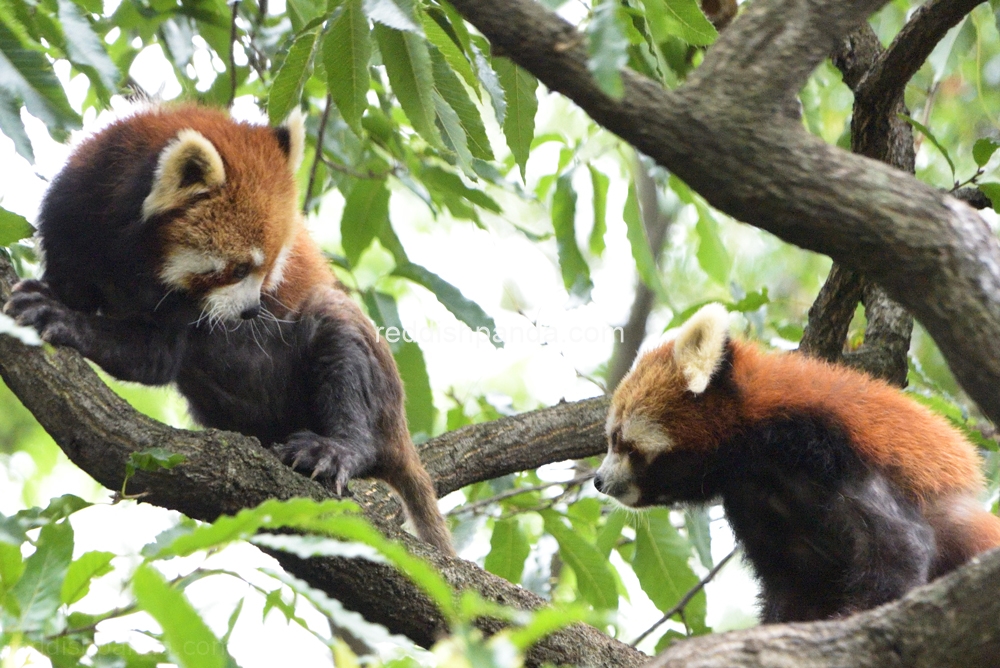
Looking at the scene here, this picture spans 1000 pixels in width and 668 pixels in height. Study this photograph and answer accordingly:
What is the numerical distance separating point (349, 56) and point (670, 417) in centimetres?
222

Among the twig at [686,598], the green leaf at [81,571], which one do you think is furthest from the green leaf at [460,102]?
the twig at [686,598]

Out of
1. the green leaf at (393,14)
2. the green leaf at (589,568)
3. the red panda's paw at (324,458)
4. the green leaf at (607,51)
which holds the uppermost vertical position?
the green leaf at (607,51)

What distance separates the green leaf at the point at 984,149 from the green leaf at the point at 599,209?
222 cm

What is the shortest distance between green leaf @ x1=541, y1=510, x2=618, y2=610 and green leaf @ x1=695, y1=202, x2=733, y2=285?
2.08 metres

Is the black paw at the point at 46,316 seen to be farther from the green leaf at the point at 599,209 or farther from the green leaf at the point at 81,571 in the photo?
the green leaf at the point at 599,209

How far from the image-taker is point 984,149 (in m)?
4.06

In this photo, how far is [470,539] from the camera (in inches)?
222

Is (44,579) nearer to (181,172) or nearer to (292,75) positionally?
(292,75)

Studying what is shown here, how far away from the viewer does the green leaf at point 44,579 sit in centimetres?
222

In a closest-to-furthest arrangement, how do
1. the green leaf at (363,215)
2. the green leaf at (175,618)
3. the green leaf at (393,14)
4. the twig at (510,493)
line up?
the green leaf at (175,618) < the green leaf at (393,14) < the twig at (510,493) < the green leaf at (363,215)

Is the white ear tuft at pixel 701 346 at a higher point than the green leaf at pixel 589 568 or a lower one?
higher

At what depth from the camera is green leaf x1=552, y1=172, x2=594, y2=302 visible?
5.65 meters

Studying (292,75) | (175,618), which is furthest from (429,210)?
(175,618)

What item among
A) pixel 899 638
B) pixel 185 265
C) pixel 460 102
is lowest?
pixel 185 265
